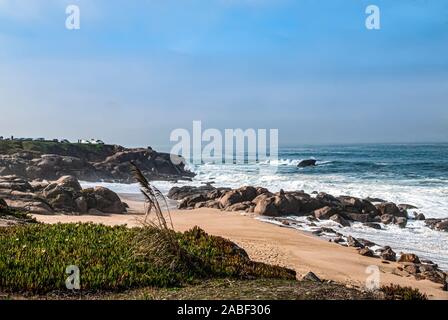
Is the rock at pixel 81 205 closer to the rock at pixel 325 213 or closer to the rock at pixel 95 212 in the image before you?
the rock at pixel 95 212

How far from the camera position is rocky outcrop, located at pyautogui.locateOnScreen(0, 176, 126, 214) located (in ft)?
77.4

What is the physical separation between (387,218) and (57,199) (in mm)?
18623

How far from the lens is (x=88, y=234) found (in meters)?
12.5

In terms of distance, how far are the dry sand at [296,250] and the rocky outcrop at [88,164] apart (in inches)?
1087

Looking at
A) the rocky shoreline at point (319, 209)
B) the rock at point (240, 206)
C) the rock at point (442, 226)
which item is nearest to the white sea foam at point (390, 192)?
the rock at point (442, 226)

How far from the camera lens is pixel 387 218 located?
2673cm

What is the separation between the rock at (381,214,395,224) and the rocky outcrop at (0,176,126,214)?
49.5 feet

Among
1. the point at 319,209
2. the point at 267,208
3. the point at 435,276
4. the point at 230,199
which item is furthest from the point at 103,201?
the point at 435,276

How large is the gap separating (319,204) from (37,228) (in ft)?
63.5

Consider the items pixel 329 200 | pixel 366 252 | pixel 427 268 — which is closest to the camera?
pixel 427 268

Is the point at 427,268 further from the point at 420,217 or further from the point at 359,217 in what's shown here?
the point at 420,217

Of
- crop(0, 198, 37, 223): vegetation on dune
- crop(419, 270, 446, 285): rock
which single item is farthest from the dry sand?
crop(0, 198, 37, 223): vegetation on dune

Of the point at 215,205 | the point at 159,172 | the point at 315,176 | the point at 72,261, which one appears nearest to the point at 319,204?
the point at 215,205
